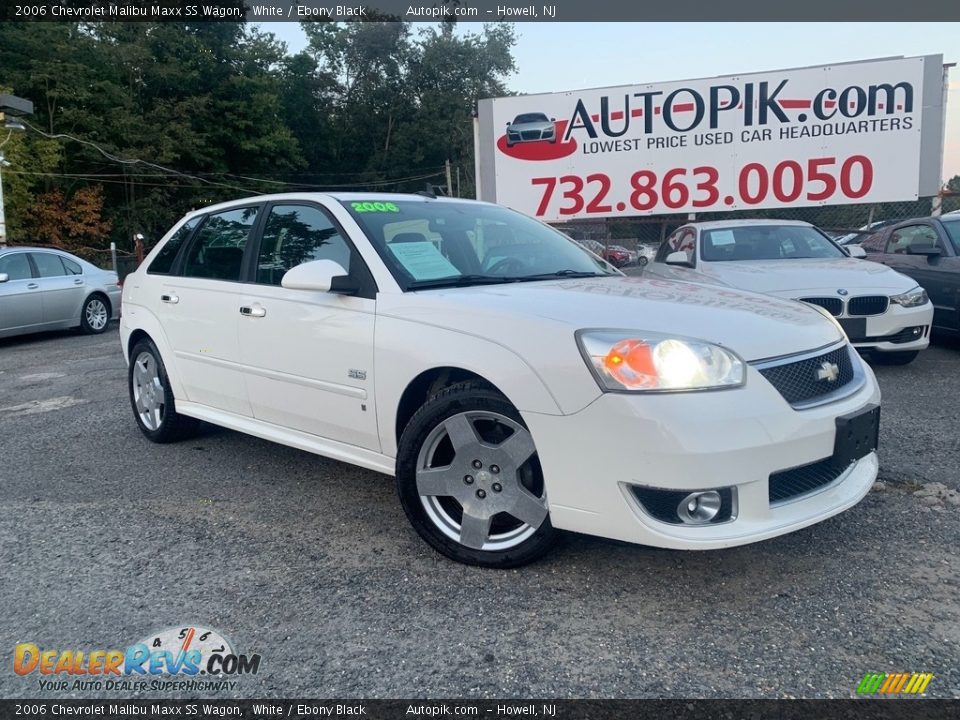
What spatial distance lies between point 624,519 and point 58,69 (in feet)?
125

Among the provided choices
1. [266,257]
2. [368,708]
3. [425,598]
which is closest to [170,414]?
[266,257]

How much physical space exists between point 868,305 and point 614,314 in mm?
4527

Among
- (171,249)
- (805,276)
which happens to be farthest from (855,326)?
(171,249)

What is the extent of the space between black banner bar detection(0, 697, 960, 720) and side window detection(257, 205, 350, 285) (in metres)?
2.00

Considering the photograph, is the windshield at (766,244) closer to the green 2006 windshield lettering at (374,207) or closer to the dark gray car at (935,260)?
the dark gray car at (935,260)

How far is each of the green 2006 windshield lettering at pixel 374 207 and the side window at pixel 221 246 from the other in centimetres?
79

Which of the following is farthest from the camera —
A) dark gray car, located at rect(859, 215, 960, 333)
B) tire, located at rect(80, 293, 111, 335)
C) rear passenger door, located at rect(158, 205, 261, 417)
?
tire, located at rect(80, 293, 111, 335)

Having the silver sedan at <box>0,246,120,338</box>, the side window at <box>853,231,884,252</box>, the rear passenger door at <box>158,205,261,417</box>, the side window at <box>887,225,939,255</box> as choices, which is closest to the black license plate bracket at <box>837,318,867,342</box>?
the side window at <box>887,225,939,255</box>

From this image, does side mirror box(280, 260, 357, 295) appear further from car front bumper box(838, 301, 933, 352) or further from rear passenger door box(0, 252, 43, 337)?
rear passenger door box(0, 252, 43, 337)

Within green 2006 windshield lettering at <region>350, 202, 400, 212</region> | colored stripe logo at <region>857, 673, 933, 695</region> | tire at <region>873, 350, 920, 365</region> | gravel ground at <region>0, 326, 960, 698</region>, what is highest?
green 2006 windshield lettering at <region>350, 202, 400, 212</region>

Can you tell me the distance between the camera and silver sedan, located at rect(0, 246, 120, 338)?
408 inches

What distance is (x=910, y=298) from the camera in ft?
21.1

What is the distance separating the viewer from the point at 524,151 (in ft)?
49.9

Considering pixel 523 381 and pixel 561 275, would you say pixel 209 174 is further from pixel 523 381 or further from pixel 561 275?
pixel 523 381
